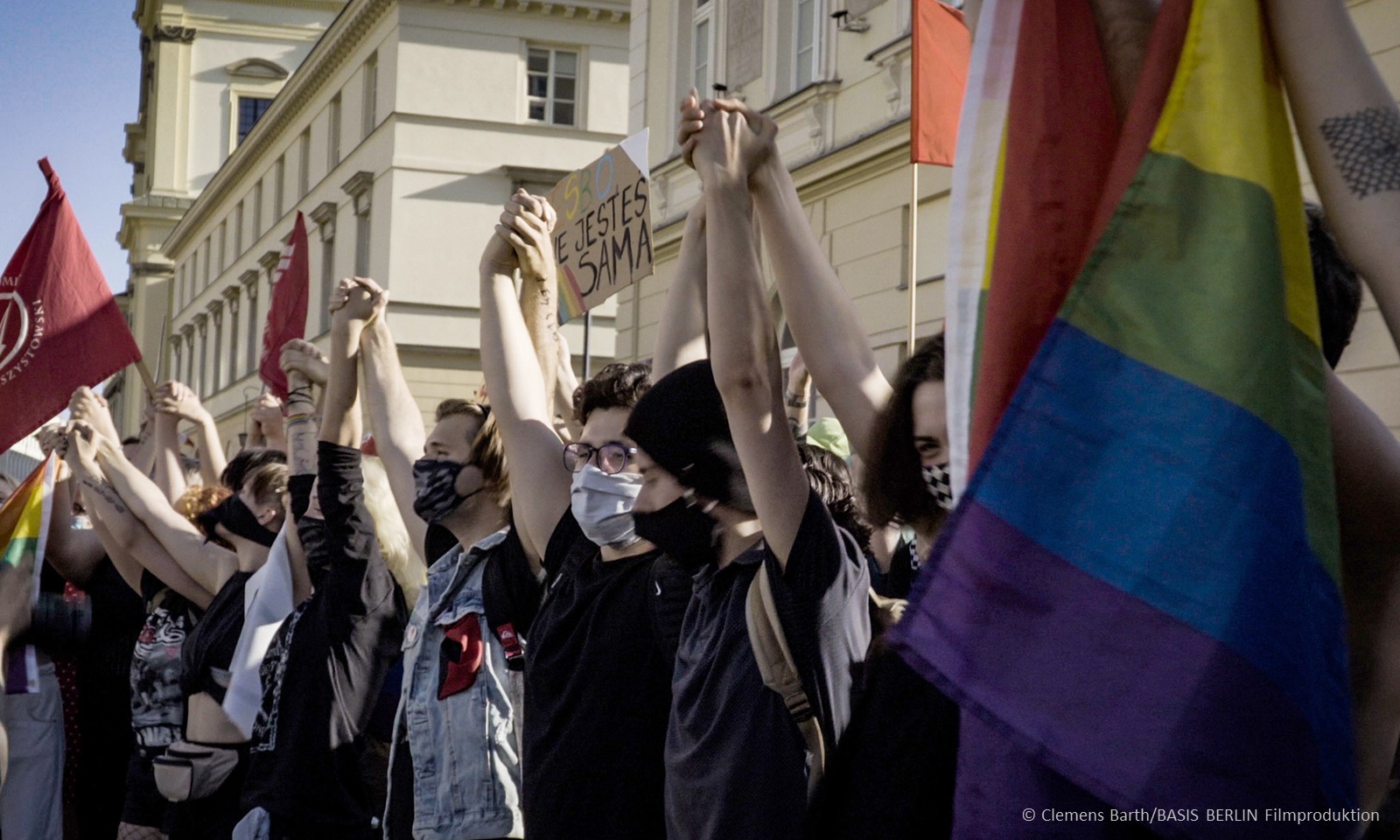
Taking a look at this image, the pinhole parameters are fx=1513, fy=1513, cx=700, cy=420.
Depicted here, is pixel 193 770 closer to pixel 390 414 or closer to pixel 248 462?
pixel 248 462

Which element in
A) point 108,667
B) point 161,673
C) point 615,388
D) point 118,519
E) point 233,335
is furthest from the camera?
point 233,335

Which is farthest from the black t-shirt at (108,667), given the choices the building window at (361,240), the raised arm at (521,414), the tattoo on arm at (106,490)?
the building window at (361,240)

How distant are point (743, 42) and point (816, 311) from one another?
13865 mm

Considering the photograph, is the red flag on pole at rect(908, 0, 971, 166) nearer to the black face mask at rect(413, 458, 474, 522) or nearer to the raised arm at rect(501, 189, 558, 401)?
the raised arm at rect(501, 189, 558, 401)

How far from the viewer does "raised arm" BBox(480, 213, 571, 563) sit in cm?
324

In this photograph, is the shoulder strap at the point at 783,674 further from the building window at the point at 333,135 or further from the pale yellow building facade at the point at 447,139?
the building window at the point at 333,135

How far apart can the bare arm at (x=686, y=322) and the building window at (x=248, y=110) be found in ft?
162

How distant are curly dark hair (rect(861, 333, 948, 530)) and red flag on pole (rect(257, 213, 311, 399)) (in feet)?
20.6

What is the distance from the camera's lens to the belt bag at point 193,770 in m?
4.48

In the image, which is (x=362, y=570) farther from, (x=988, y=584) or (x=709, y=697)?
(x=988, y=584)

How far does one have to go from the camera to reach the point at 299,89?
35719 mm

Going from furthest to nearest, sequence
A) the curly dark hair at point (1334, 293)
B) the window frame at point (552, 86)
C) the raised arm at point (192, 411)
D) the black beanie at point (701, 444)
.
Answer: the window frame at point (552, 86) → the raised arm at point (192, 411) → the black beanie at point (701, 444) → the curly dark hair at point (1334, 293)

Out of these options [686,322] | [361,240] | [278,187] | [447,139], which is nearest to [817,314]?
[686,322]

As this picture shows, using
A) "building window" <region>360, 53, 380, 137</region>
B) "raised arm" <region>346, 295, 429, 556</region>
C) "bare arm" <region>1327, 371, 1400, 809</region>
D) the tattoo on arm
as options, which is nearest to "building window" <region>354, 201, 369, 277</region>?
"building window" <region>360, 53, 380, 137</region>
